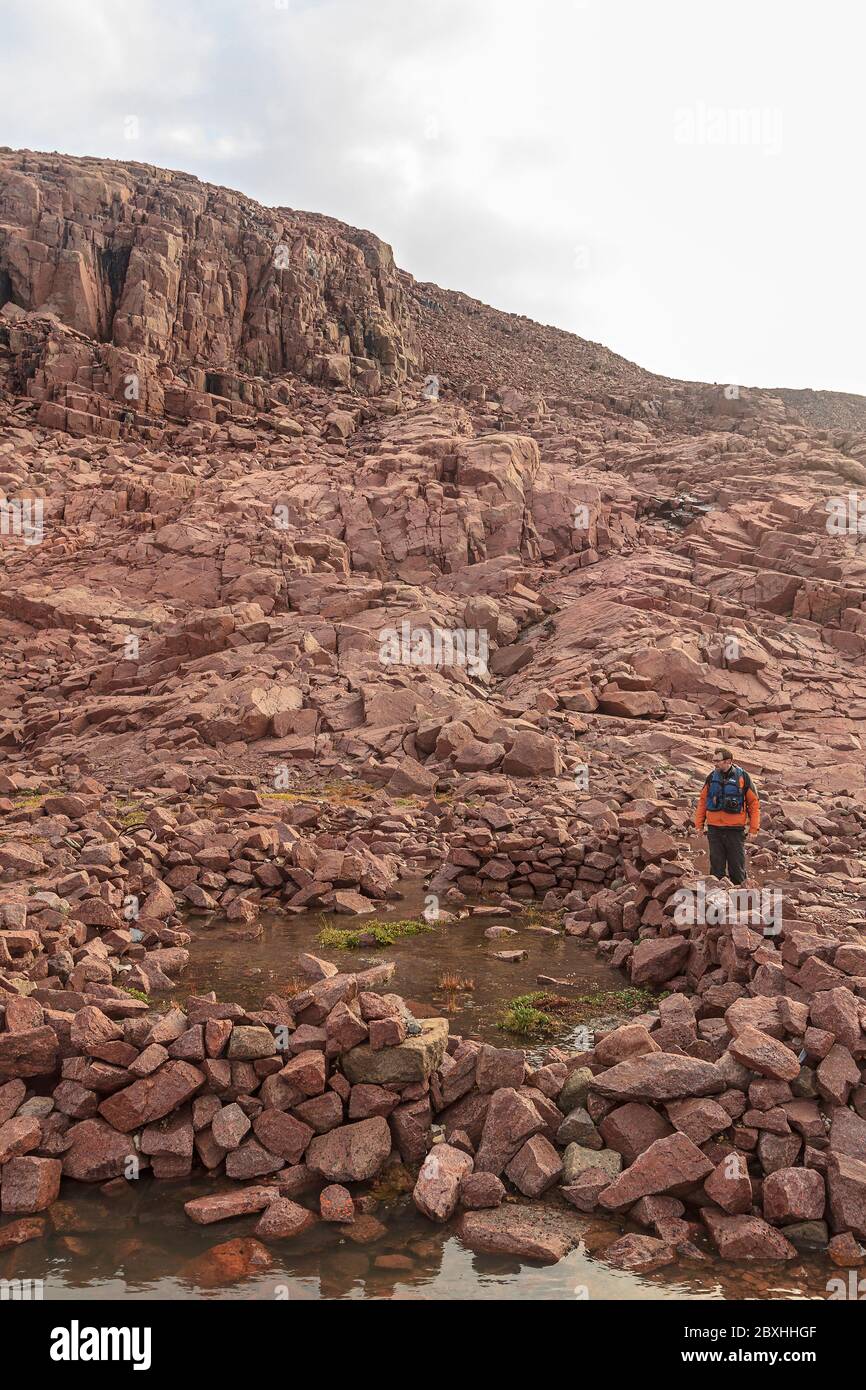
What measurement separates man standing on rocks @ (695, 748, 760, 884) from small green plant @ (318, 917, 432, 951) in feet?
12.6

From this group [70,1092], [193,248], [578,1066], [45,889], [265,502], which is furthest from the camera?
[193,248]

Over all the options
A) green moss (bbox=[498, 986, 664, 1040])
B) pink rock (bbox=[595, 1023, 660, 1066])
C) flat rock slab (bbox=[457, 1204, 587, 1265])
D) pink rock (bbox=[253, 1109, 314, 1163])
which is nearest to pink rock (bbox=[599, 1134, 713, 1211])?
flat rock slab (bbox=[457, 1204, 587, 1265])

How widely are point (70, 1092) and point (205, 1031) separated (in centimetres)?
101

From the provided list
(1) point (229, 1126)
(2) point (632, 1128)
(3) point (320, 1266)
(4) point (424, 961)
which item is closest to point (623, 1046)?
(2) point (632, 1128)

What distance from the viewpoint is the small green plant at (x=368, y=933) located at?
11188 mm

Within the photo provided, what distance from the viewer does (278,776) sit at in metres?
17.7

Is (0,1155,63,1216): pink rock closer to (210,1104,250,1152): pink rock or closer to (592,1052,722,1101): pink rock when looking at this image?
(210,1104,250,1152): pink rock

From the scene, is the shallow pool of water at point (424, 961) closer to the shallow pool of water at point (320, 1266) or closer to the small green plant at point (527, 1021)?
the small green plant at point (527, 1021)

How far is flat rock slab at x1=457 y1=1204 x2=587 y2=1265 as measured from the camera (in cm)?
534

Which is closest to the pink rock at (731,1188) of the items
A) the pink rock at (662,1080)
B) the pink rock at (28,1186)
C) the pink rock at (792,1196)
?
the pink rock at (792,1196)

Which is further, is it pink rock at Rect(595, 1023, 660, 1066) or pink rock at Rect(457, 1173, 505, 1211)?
pink rock at Rect(595, 1023, 660, 1066)

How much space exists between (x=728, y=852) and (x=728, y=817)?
499 mm
